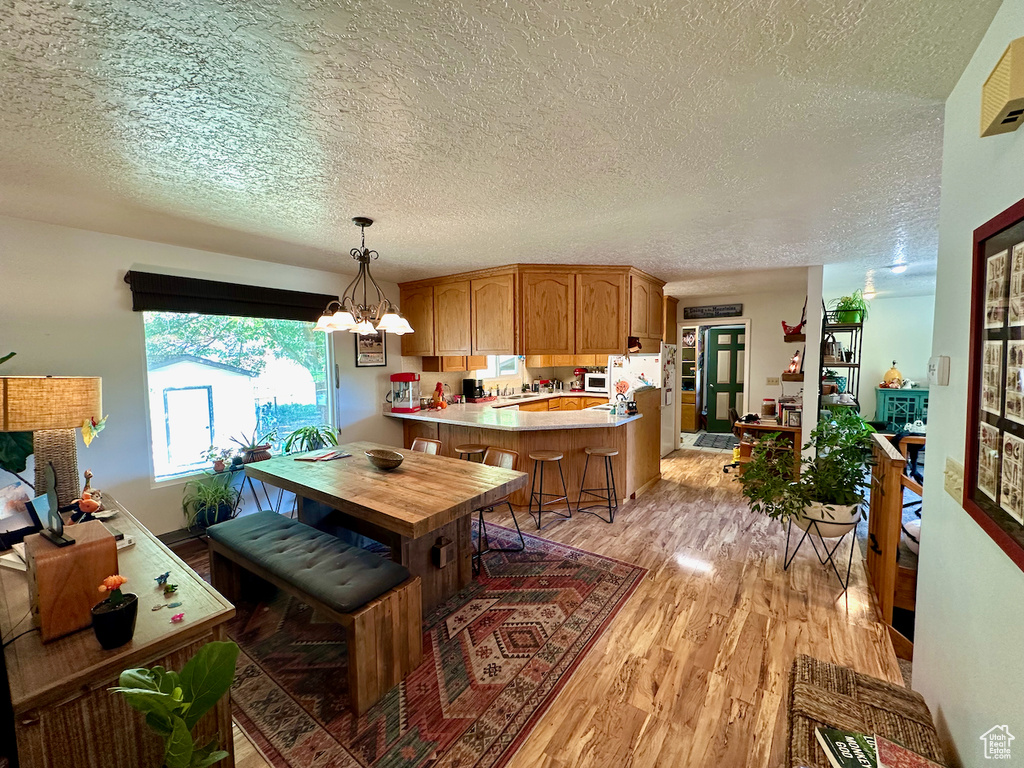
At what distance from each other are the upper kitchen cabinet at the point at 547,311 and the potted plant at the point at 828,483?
1.91m

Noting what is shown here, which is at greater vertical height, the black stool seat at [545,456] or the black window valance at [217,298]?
the black window valance at [217,298]

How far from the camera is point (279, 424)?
388 cm

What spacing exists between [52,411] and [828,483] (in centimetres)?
386

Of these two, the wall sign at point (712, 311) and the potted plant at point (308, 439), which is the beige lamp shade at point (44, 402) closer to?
the potted plant at point (308, 439)

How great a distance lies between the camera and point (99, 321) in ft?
9.22

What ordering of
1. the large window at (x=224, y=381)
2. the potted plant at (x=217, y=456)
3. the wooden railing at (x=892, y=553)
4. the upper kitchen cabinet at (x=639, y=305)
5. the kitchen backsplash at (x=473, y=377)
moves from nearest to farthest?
the wooden railing at (x=892, y=553)
the large window at (x=224, y=381)
the potted plant at (x=217, y=456)
the upper kitchen cabinet at (x=639, y=305)
the kitchen backsplash at (x=473, y=377)

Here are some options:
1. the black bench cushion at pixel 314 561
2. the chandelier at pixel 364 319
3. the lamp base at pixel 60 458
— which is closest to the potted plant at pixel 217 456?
the black bench cushion at pixel 314 561

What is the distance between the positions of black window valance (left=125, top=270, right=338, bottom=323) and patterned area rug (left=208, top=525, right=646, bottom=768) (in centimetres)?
227

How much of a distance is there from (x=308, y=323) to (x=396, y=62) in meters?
3.29

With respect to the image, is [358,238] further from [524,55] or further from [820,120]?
[820,120]

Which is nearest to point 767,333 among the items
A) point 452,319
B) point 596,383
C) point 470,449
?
point 596,383

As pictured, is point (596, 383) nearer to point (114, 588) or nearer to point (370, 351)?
point (370, 351)

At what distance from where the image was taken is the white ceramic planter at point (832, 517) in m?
2.44

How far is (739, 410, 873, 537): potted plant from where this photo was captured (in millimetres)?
2463
